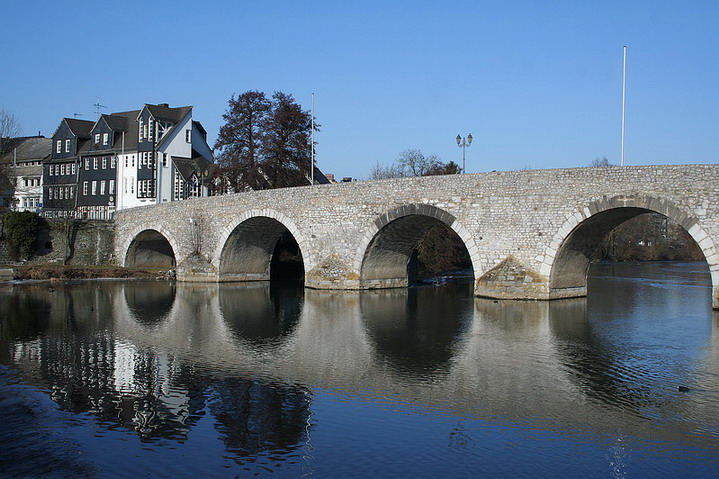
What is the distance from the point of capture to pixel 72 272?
3809cm

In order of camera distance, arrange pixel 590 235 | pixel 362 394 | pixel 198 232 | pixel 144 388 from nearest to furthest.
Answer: pixel 362 394 < pixel 144 388 < pixel 590 235 < pixel 198 232

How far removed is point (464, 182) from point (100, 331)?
13.7 m

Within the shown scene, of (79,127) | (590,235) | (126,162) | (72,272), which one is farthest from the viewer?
(79,127)

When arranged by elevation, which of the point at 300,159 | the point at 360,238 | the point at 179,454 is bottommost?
the point at 179,454

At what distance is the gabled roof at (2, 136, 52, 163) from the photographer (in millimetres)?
67125

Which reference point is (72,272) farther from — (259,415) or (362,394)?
(259,415)

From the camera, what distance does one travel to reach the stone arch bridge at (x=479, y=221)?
2073 cm

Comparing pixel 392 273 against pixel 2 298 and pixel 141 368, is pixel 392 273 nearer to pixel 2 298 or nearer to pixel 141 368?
pixel 2 298

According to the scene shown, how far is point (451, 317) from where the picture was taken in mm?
21625

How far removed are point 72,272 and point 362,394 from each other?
3096 cm

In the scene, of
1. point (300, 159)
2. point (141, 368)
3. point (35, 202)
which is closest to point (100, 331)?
point (141, 368)

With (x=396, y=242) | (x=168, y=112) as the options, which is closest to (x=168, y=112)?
(x=168, y=112)

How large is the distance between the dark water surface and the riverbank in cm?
1595

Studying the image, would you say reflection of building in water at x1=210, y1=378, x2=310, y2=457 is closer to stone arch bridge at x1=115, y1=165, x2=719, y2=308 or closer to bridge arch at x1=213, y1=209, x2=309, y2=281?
stone arch bridge at x1=115, y1=165, x2=719, y2=308
